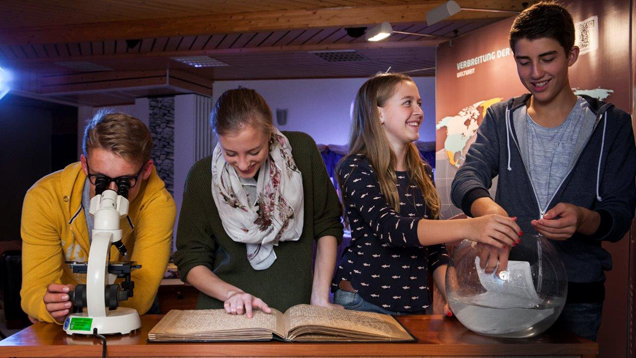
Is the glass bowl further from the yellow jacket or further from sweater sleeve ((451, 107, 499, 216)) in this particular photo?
the yellow jacket

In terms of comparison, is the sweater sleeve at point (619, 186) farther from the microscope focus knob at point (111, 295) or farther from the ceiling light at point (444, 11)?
the ceiling light at point (444, 11)

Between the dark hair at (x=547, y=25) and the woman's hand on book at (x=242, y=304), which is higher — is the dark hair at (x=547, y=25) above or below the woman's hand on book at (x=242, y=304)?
above

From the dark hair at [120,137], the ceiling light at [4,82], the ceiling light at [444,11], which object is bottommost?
the dark hair at [120,137]

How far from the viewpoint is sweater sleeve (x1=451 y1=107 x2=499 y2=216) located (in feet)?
6.20

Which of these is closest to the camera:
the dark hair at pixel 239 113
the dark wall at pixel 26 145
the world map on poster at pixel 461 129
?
the dark hair at pixel 239 113

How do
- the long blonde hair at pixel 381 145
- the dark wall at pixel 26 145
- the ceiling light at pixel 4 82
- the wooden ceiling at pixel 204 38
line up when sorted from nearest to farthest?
1. the long blonde hair at pixel 381 145
2. the wooden ceiling at pixel 204 38
3. the ceiling light at pixel 4 82
4. the dark wall at pixel 26 145

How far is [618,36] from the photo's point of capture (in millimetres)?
4129

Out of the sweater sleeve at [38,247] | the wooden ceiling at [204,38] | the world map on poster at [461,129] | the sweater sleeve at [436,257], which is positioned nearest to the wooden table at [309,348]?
the sweater sleeve at [38,247]

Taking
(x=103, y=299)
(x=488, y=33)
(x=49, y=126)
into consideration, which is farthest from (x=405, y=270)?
(x=49, y=126)

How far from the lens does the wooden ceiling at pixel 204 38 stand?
6.61 meters

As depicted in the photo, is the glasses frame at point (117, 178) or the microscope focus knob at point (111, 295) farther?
the glasses frame at point (117, 178)

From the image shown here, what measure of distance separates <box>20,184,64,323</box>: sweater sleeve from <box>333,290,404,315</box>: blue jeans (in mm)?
969

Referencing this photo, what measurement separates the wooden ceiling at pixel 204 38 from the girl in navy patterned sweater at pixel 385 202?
13.8 feet

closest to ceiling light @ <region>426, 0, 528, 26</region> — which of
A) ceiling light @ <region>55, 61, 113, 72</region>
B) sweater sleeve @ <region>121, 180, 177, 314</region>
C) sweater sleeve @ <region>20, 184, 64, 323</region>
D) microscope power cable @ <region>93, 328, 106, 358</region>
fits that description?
sweater sleeve @ <region>121, 180, 177, 314</region>
